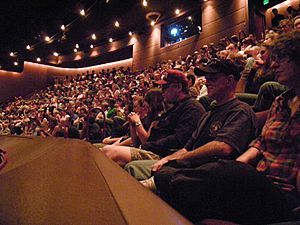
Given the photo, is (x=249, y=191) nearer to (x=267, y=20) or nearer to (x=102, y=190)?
(x=102, y=190)

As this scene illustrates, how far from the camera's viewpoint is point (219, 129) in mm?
1419

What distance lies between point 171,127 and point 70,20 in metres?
10.6

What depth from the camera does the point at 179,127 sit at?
71.5 inches

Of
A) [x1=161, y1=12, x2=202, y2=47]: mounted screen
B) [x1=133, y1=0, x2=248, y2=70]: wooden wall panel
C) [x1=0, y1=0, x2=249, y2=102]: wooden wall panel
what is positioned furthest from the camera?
[x1=161, y1=12, x2=202, y2=47]: mounted screen

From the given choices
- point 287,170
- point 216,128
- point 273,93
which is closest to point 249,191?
point 287,170

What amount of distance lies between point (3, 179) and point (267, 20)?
8592 millimetres

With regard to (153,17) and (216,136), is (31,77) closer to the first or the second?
(153,17)

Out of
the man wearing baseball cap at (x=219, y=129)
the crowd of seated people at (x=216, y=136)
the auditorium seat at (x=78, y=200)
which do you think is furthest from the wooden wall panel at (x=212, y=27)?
the auditorium seat at (x=78, y=200)

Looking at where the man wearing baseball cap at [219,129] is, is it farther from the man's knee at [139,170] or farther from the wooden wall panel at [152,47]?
the wooden wall panel at [152,47]

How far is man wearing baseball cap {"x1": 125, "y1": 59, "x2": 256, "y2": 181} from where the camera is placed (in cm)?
130

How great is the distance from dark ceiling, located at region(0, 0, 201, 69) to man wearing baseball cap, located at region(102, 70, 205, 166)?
7.73 m

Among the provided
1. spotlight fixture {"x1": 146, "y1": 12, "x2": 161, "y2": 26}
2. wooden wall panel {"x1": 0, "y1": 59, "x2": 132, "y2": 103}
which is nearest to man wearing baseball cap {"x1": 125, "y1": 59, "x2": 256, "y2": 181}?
spotlight fixture {"x1": 146, "y1": 12, "x2": 161, "y2": 26}

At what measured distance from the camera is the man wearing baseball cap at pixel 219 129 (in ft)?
4.26

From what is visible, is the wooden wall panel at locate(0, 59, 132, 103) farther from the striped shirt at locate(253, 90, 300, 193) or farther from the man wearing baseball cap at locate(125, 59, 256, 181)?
the striped shirt at locate(253, 90, 300, 193)
